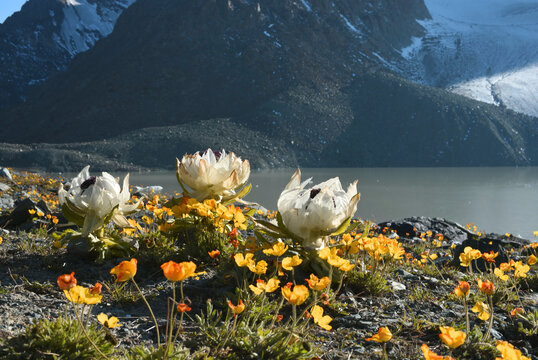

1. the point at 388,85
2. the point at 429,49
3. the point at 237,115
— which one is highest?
the point at 429,49

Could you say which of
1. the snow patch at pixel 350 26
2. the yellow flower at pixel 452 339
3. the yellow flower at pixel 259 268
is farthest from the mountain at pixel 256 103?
the yellow flower at pixel 452 339

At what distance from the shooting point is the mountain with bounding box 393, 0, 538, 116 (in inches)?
4365

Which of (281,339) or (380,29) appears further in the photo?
(380,29)

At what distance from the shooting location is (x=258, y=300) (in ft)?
7.92

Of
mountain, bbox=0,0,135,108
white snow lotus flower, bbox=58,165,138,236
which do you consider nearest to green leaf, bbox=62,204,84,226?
white snow lotus flower, bbox=58,165,138,236

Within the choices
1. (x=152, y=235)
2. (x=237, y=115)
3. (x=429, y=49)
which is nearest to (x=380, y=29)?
(x=429, y=49)

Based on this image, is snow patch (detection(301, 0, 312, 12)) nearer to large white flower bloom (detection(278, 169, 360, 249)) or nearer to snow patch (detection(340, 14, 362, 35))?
snow patch (detection(340, 14, 362, 35))

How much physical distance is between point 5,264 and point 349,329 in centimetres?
252

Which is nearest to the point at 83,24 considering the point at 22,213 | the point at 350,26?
the point at 350,26

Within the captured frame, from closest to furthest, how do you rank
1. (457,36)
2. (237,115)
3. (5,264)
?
(5,264) < (237,115) < (457,36)

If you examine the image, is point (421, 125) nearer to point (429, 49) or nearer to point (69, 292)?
point (429, 49)

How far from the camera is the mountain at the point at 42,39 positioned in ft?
468

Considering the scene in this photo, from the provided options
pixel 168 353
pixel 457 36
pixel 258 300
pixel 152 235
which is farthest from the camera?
pixel 457 36

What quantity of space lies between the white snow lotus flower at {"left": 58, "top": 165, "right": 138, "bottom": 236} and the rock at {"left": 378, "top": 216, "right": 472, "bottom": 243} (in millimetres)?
10862
